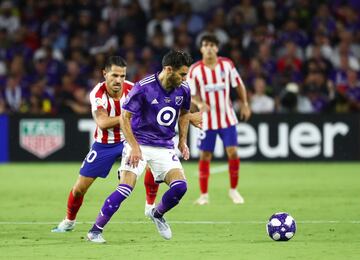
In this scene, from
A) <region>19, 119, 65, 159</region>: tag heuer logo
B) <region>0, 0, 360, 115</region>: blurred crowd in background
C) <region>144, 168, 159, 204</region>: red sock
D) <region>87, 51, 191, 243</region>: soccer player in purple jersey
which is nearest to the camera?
<region>87, 51, 191, 243</region>: soccer player in purple jersey

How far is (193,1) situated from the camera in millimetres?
21094

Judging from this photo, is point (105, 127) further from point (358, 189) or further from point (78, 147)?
point (78, 147)

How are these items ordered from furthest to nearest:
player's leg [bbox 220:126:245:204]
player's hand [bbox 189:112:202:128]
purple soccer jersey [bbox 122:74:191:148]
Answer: player's leg [bbox 220:126:245:204] < player's hand [bbox 189:112:202:128] < purple soccer jersey [bbox 122:74:191:148]

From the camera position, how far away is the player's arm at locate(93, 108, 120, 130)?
29.8 ft

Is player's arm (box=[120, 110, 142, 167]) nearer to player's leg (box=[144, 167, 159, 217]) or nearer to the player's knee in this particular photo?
the player's knee

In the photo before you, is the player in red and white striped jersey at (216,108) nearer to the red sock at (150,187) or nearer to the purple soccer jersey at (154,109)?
the red sock at (150,187)

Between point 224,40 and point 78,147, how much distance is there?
4.08m

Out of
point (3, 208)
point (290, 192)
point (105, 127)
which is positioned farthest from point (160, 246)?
point (290, 192)

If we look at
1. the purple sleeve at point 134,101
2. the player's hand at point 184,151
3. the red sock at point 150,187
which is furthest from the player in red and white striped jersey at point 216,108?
the purple sleeve at point 134,101

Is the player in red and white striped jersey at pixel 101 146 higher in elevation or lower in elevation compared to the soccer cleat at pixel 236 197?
higher

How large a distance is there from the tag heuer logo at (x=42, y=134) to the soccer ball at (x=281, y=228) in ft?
31.3

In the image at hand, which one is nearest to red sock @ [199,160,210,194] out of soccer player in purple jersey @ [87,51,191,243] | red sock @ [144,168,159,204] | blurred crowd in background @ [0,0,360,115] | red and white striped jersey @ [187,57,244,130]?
Result: red and white striped jersey @ [187,57,244,130]

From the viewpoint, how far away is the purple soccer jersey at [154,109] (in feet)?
28.9

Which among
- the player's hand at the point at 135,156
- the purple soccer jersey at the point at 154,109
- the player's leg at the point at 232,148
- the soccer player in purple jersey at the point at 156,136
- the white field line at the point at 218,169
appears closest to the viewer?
the player's hand at the point at 135,156
